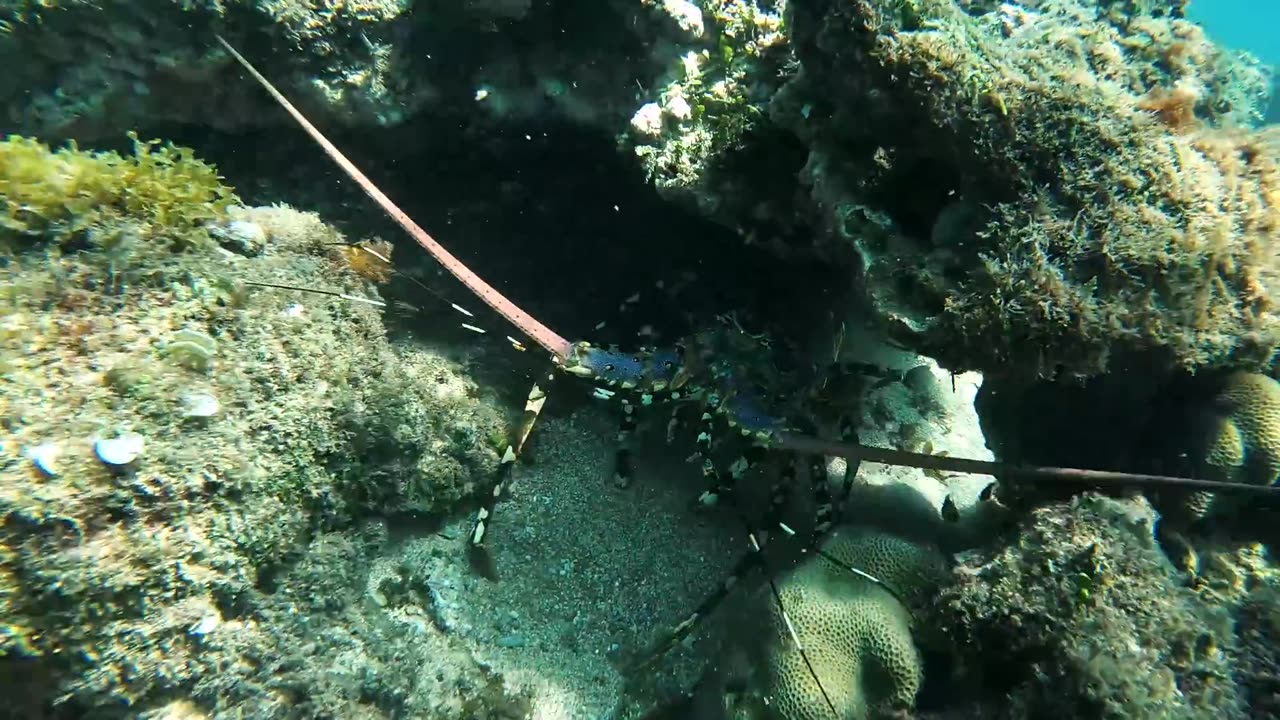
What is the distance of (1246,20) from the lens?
46.3m

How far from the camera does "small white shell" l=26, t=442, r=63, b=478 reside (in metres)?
2.02

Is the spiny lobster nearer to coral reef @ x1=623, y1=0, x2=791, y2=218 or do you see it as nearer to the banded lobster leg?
the banded lobster leg

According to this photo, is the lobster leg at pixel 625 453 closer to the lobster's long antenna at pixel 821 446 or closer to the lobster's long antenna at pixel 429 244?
the lobster's long antenna at pixel 821 446

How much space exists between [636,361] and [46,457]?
2517mm

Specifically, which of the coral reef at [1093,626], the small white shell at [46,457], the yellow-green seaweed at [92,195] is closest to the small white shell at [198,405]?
the small white shell at [46,457]

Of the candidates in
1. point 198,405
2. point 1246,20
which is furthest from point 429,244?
point 1246,20

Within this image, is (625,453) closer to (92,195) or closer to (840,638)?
(840,638)

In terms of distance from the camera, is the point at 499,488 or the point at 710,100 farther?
the point at 710,100


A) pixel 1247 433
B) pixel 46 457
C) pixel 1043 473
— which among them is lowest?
pixel 46 457

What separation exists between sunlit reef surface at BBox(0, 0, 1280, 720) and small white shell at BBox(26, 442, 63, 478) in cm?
2

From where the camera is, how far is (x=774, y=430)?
2926 mm

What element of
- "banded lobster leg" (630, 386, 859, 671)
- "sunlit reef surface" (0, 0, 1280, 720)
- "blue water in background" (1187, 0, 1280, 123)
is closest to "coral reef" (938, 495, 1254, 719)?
"sunlit reef surface" (0, 0, 1280, 720)

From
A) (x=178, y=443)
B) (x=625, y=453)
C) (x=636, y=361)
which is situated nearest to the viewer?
(x=178, y=443)

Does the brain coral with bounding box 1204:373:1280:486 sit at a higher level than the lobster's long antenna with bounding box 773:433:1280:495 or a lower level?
higher
